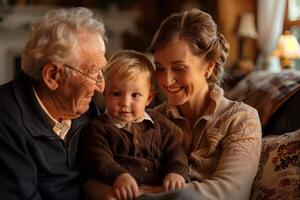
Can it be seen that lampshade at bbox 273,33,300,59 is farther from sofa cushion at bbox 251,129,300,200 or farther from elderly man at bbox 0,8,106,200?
elderly man at bbox 0,8,106,200

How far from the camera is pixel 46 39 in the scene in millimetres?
1476

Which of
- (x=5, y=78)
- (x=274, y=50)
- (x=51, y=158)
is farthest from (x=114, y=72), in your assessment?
(x=5, y=78)

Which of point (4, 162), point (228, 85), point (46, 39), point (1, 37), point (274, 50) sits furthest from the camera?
point (1, 37)

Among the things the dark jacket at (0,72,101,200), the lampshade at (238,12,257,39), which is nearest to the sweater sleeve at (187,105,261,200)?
the dark jacket at (0,72,101,200)

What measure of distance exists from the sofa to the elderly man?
0.66 m

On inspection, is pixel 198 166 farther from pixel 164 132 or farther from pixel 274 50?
pixel 274 50

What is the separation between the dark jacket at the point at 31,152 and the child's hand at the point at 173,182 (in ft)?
0.98

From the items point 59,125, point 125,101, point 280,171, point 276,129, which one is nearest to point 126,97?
point 125,101

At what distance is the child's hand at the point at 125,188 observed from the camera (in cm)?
145

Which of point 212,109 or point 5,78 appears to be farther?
point 5,78

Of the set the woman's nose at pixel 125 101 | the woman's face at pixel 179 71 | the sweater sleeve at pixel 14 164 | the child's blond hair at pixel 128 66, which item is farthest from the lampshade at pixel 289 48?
the sweater sleeve at pixel 14 164

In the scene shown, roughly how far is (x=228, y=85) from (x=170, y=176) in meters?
2.14

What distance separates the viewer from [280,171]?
66.4 inches

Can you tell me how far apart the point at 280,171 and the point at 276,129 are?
0.59 metres
